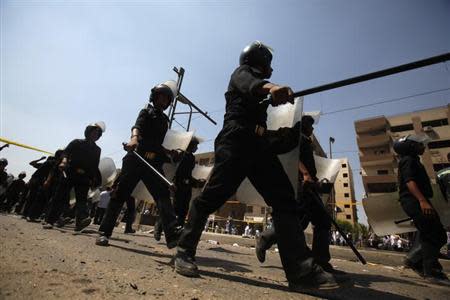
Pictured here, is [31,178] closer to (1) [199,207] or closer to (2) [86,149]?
(2) [86,149]

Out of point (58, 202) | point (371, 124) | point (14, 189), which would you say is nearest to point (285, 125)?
point (58, 202)

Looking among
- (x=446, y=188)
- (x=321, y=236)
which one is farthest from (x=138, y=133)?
(x=446, y=188)

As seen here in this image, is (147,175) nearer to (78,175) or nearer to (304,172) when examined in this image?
(304,172)

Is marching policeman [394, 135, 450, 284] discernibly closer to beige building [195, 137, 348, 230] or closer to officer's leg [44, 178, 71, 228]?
officer's leg [44, 178, 71, 228]

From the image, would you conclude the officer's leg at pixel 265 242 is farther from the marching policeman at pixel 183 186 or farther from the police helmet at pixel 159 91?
the marching policeman at pixel 183 186

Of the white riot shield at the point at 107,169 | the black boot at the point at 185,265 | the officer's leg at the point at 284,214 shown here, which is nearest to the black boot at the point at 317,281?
the officer's leg at the point at 284,214

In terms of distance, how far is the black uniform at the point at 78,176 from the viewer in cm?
515

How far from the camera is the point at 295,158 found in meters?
3.50

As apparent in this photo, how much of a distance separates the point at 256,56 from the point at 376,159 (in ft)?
191

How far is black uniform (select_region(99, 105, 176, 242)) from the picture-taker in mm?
3252

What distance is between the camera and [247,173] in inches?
85.8

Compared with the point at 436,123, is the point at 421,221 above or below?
below

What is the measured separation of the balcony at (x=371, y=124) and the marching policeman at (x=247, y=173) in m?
59.1

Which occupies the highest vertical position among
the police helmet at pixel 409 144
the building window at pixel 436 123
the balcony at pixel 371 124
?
the balcony at pixel 371 124
